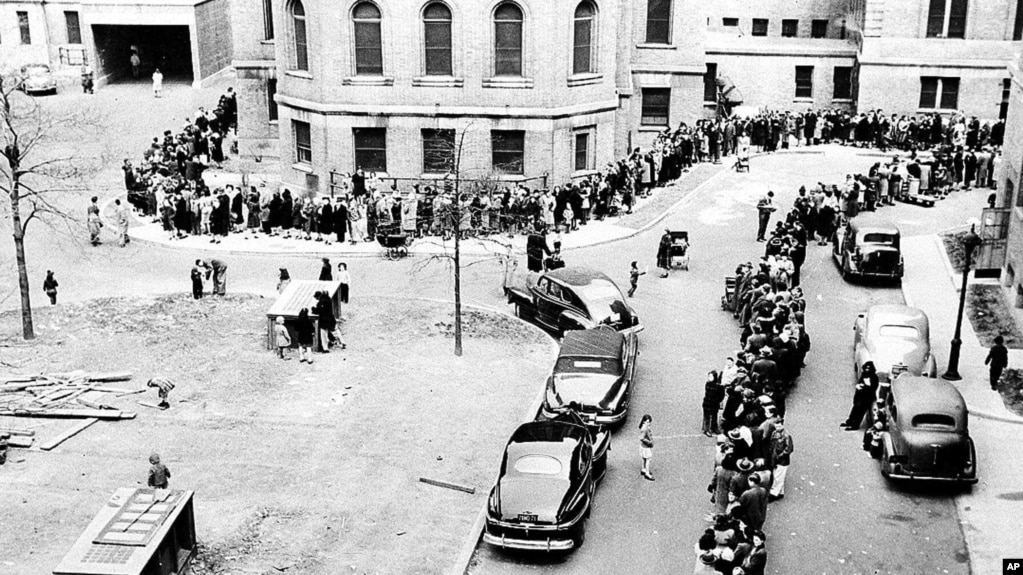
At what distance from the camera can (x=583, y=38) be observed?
40.6 metres

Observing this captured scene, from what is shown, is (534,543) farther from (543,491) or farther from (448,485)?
(448,485)

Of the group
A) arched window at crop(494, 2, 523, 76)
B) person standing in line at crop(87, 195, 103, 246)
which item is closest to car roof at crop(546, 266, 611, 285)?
arched window at crop(494, 2, 523, 76)

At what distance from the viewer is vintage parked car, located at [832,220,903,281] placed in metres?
32.2

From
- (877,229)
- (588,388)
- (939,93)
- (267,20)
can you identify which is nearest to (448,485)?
(588,388)

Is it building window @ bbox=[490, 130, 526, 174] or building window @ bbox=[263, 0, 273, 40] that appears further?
building window @ bbox=[263, 0, 273, 40]

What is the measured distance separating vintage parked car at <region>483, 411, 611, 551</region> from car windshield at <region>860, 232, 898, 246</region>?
15.9m

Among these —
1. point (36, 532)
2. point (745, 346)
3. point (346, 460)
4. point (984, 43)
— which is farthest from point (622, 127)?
point (36, 532)

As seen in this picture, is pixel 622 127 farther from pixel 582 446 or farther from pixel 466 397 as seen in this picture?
pixel 582 446

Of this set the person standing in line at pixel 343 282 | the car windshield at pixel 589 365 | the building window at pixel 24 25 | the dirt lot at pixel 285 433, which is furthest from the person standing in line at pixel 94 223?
the building window at pixel 24 25

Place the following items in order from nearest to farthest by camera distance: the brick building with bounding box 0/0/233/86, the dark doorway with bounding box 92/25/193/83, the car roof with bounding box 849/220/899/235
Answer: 1. the car roof with bounding box 849/220/899/235
2. the brick building with bounding box 0/0/233/86
3. the dark doorway with bounding box 92/25/193/83

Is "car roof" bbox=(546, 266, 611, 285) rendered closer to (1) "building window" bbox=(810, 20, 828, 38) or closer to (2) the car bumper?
(2) the car bumper

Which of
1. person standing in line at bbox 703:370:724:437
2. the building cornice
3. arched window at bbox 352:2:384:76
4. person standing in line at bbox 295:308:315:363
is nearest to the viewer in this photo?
person standing in line at bbox 703:370:724:437

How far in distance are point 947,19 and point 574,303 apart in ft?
102

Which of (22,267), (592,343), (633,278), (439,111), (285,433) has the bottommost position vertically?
(285,433)
